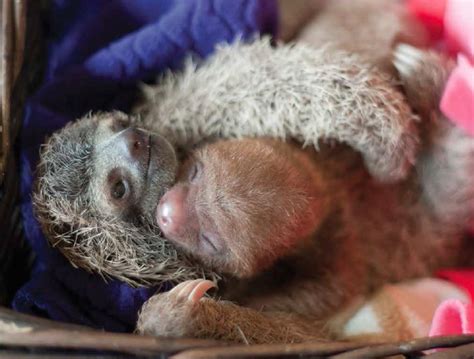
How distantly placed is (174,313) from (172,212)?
23 centimetres

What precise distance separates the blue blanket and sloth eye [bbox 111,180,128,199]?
6.6 inches

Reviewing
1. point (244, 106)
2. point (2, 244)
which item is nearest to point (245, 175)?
point (244, 106)

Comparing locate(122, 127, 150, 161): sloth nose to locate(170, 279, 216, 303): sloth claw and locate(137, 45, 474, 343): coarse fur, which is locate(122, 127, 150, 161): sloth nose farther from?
locate(170, 279, 216, 303): sloth claw

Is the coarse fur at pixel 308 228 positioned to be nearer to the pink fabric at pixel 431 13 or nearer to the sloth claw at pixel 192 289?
the sloth claw at pixel 192 289

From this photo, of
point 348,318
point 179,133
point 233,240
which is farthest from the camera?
point 179,133

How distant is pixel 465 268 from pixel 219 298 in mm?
643

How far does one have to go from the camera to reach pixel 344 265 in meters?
1.34

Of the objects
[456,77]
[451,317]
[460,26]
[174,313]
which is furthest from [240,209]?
[460,26]

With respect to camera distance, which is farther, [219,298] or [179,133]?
[179,133]

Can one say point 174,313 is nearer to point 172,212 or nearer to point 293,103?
point 172,212

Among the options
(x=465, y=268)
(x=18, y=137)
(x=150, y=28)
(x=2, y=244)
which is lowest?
(x=465, y=268)

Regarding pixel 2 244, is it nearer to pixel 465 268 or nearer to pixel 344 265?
pixel 344 265

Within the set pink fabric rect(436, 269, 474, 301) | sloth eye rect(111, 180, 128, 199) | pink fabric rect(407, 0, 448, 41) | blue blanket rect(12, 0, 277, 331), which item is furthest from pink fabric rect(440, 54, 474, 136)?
sloth eye rect(111, 180, 128, 199)

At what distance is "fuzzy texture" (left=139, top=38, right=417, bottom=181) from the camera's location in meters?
1.27
